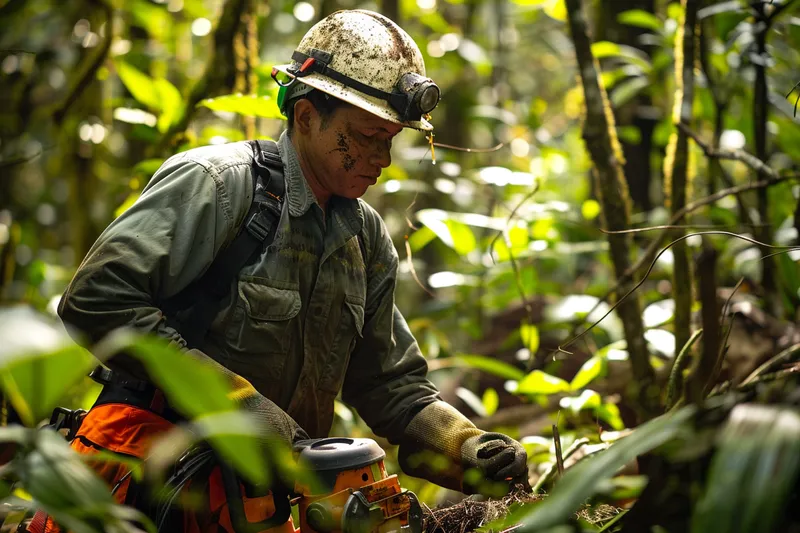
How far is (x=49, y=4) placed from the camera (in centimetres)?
618

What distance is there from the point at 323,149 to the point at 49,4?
462 centimetres

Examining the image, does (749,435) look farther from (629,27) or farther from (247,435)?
(629,27)

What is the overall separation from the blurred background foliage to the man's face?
37 centimetres

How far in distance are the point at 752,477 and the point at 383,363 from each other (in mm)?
A: 2016

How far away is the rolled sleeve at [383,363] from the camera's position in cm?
279

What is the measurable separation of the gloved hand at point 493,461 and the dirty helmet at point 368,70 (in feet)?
3.26

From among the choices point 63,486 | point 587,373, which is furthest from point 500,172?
point 63,486

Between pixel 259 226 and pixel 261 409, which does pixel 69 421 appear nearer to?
pixel 261 409

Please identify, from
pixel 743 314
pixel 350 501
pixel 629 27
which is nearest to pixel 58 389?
→ pixel 350 501

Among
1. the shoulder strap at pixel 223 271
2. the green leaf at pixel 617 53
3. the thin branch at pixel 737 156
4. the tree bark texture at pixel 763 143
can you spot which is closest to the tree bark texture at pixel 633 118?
the green leaf at pixel 617 53

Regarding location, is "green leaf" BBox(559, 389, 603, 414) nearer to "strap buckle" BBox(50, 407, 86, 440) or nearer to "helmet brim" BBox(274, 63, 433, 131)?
"helmet brim" BBox(274, 63, 433, 131)

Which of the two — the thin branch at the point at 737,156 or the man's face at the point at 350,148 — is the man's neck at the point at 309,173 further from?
the thin branch at the point at 737,156

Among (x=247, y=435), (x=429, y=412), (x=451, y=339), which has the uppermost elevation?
(x=247, y=435)

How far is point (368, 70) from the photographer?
99.0 inches
